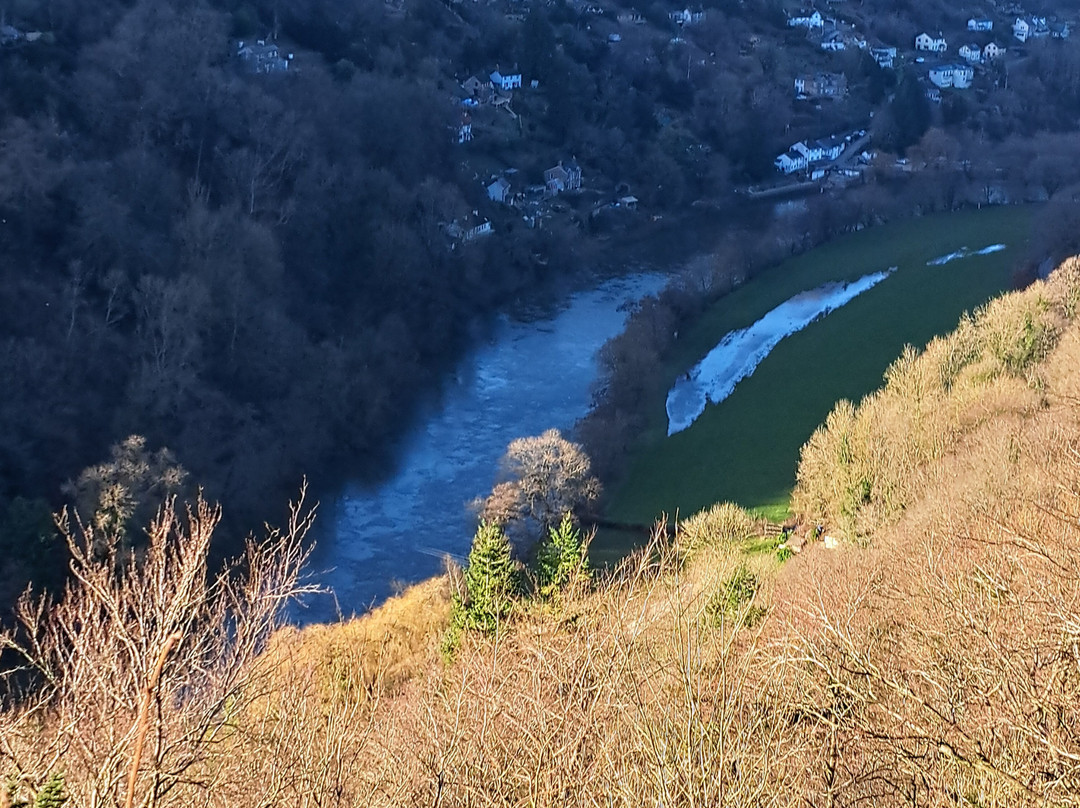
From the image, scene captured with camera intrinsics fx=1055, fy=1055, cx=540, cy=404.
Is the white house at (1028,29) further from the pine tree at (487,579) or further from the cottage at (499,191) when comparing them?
the pine tree at (487,579)

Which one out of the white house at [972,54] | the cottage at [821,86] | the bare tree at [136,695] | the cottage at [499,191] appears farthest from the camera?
the white house at [972,54]

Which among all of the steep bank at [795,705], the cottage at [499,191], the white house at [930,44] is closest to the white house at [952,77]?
the white house at [930,44]

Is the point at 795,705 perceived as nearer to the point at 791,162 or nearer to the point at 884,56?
the point at 791,162

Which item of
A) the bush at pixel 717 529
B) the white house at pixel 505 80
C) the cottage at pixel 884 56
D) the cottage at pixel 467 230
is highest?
the cottage at pixel 884 56

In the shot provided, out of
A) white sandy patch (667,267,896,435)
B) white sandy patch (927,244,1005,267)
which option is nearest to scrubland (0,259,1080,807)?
white sandy patch (667,267,896,435)

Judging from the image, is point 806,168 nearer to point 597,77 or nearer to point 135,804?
point 597,77

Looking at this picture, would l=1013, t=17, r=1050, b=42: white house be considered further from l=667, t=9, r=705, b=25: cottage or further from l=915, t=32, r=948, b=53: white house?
l=667, t=9, r=705, b=25: cottage
